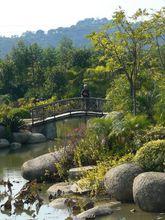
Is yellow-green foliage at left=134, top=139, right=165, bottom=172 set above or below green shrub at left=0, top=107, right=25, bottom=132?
above

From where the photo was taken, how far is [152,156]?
Answer: 13.8m

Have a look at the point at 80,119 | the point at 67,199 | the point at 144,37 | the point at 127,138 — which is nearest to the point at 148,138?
the point at 127,138

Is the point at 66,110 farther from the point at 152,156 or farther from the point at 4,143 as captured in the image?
the point at 152,156

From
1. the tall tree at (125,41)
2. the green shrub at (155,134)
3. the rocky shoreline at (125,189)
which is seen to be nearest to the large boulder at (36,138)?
the tall tree at (125,41)

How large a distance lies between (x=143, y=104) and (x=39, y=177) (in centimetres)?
600

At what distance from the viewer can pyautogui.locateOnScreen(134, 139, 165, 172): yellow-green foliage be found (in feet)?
44.7

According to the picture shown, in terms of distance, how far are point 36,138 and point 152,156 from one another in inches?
708

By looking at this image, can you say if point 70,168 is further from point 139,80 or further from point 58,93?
point 58,93

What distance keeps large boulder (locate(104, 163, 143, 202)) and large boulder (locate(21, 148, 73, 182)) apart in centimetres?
360

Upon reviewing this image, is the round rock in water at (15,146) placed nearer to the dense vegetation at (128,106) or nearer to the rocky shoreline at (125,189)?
the dense vegetation at (128,106)

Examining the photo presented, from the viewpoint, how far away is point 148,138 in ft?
50.7

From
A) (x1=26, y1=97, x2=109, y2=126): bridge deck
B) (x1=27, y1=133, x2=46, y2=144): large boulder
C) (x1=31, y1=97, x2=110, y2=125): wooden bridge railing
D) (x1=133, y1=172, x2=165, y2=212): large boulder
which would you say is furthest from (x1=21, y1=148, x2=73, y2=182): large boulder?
(x1=31, y1=97, x2=110, y2=125): wooden bridge railing

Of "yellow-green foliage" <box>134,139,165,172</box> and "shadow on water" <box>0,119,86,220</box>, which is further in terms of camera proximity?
"yellow-green foliage" <box>134,139,165,172</box>

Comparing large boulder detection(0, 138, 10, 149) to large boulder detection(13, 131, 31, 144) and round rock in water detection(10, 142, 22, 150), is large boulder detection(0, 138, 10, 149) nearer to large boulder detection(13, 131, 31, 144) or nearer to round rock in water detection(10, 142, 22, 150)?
round rock in water detection(10, 142, 22, 150)
